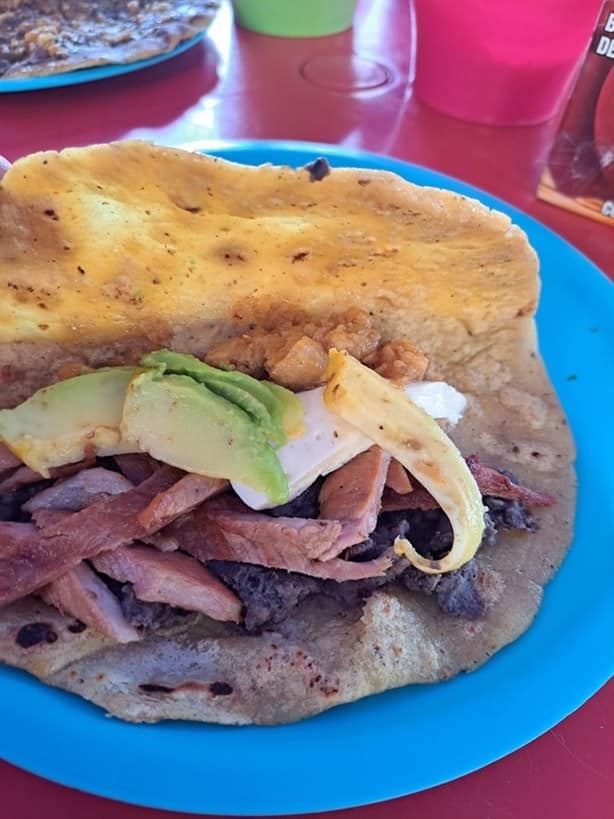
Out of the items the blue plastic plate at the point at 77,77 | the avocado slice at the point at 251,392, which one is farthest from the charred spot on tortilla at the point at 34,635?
the blue plastic plate at the point at 77,77

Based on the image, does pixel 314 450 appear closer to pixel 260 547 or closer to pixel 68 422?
pixel 260 547

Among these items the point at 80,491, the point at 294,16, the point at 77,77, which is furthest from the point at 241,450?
the point at 294,16

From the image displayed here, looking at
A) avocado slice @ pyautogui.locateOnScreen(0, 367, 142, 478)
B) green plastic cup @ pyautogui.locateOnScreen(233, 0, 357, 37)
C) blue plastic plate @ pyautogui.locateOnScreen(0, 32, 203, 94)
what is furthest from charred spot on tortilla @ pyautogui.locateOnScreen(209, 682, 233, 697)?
green plastic cup @ pyautogui.locateOnScreen(233, 0, 357, 37)

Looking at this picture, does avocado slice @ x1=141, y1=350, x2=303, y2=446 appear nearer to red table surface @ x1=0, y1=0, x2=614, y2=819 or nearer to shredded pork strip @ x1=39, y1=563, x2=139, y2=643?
shredded pork strip @ x1=39, y1=563, x2=139, y2=643

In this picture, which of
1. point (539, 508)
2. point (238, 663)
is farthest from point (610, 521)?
point (238, 663)

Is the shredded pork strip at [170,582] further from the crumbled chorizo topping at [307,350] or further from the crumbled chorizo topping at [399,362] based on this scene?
the crumbled chorizo topping at [399,362]

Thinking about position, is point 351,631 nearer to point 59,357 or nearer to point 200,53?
point 59,357
